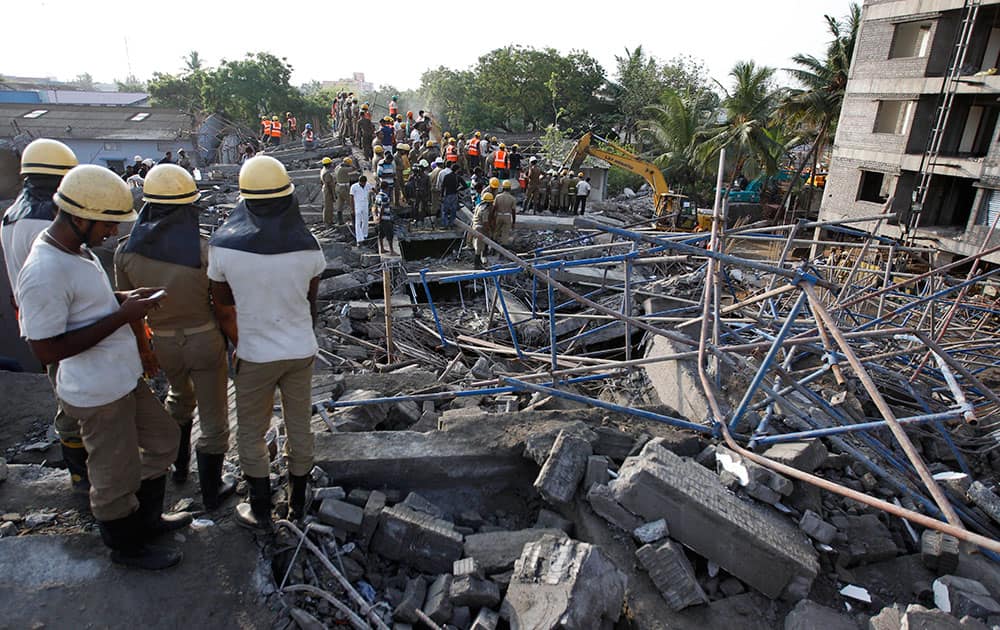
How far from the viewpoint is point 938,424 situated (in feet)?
14.5

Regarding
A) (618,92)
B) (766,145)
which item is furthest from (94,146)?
(766,145)

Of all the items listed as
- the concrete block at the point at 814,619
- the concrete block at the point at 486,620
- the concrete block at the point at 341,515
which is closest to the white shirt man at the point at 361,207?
the concrete block at the point at 341,515

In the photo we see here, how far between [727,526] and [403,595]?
1.71 m

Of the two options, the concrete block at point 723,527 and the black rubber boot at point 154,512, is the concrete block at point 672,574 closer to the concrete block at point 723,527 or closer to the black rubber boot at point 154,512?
the concrete block at point 723,527

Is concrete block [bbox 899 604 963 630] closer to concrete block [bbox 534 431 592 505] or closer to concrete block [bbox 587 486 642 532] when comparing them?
concrete block [bbox 587 486 642 532]

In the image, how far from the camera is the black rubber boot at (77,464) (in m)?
3.04

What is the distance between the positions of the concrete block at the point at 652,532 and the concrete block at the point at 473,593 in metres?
0.83

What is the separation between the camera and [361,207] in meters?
11.1

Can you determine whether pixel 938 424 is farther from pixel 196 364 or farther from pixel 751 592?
pixel 196 364

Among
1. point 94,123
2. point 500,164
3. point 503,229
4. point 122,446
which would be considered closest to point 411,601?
point 122,446

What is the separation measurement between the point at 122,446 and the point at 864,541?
397 cm

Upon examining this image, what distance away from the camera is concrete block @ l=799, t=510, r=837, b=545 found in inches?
127

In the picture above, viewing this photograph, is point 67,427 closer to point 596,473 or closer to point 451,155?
point 596,473

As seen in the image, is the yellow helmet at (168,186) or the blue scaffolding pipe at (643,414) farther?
the blue scaffolding pipe at (643,414)
